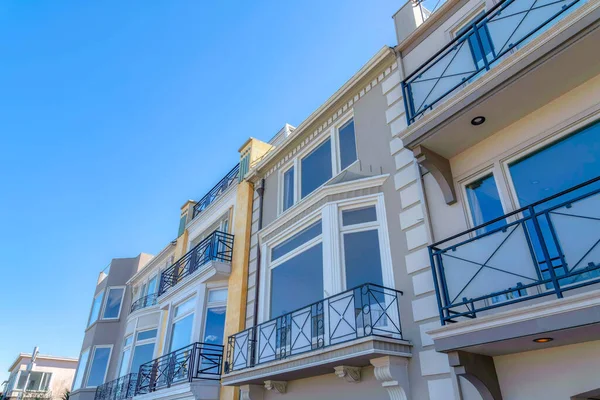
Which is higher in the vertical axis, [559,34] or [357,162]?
[357,162]

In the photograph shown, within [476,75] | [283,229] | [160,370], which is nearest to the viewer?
[476,75]

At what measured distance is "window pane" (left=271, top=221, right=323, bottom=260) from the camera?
902cm

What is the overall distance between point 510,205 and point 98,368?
19850 mm

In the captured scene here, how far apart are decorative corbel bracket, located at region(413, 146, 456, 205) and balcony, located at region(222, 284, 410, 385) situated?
1.79m

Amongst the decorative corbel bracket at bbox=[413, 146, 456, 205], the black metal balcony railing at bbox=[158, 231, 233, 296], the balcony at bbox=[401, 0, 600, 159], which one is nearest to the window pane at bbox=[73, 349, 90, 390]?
the black metal balcony railing at bbox=[158, 231, 233, 296]

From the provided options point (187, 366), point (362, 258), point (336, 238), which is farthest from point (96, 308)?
point (362, 258)

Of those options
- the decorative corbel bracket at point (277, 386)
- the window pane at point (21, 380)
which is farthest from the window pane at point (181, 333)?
the window pane at point (21, 380)

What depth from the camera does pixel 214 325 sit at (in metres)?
11.6

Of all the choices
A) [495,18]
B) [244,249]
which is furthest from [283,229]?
[495,18]

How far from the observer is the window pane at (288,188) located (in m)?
10.8

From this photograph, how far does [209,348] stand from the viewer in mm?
11156

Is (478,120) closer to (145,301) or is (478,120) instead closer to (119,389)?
(119,389)

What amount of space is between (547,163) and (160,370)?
11208 millimetres

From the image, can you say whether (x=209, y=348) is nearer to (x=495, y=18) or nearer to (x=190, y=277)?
(x=190, y=277)
